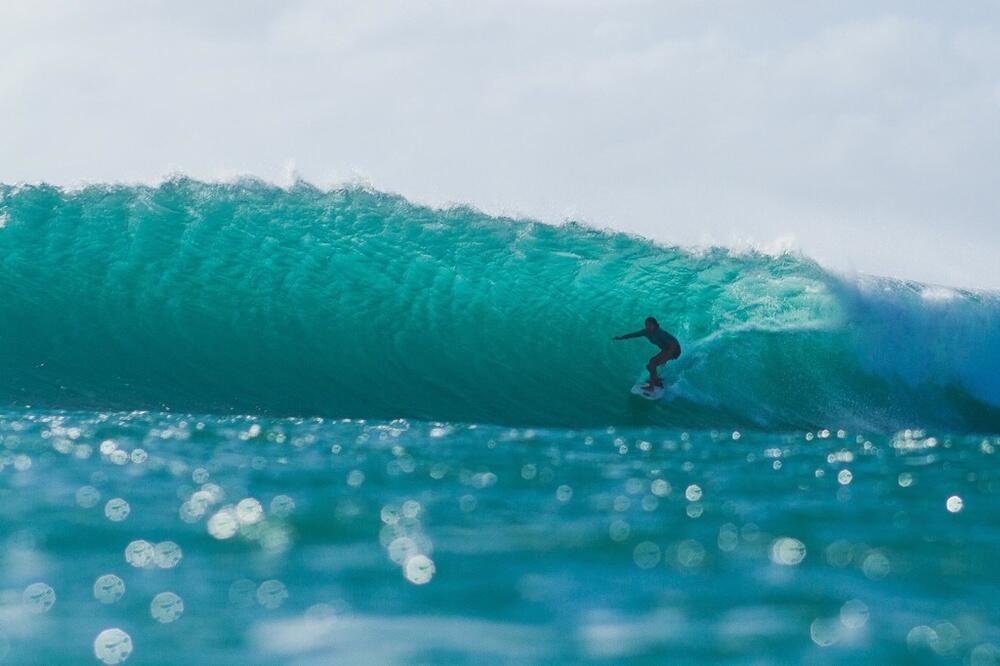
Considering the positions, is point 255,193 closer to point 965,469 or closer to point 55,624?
point 965,469

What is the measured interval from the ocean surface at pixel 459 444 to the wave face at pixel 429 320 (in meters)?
0.04

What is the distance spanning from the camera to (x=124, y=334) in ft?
44.0

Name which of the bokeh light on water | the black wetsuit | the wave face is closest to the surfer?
the black wetsuit

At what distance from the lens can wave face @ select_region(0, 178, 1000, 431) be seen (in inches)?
511

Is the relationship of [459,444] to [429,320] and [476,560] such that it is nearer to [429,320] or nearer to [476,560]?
[476,560]

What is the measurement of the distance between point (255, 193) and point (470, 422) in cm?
530

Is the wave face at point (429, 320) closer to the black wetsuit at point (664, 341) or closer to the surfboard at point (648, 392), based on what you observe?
the surfboard at point (648, 392)

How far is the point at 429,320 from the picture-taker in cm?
1424

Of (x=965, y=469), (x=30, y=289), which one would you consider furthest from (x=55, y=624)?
(x=30, y=289)

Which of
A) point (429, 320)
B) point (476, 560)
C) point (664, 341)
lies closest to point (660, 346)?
point (664, 341)

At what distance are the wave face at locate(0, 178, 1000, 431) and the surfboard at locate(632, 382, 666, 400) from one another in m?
0.09

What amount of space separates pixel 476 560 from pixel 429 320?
398 inches

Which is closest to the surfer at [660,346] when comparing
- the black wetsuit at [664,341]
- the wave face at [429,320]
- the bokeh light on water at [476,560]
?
the black wetsuit at [664,341]

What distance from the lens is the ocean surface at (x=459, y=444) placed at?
3.52m
